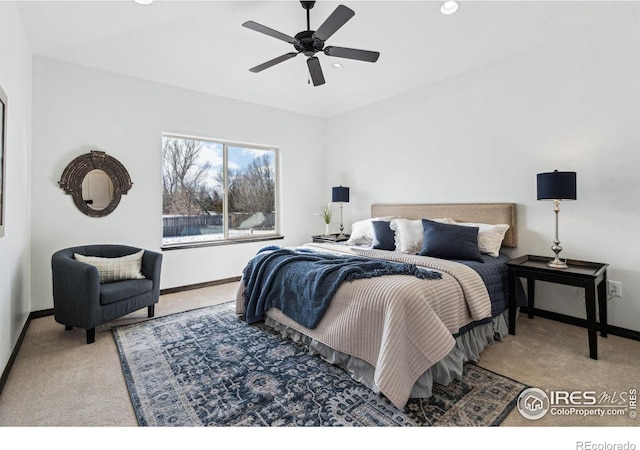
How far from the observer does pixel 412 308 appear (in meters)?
1.92

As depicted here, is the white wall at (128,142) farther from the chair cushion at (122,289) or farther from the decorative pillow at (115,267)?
the chair cushion at (122,289)

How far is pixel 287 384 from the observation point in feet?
6.77

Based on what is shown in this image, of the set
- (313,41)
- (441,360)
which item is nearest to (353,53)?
(313,41)

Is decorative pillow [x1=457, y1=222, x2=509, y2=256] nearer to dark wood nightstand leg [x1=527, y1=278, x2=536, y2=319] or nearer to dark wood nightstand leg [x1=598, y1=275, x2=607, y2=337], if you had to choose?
dark wood nightstand leg [x1=527, y1=278, x2=536, y2=319]

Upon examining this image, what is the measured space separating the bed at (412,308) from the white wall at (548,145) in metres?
0.44

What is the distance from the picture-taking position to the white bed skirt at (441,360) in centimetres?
193

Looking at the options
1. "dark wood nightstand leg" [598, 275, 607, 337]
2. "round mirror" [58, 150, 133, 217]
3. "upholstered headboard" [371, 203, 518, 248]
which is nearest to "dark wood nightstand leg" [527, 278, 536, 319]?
"upholstered headboard" [371, 203, 518, 248]

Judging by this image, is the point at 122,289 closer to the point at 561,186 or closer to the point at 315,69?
the point at 315,69

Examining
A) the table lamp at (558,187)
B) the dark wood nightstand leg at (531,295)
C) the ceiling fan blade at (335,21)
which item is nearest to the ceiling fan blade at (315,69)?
the ceiling fan blade at (335,21)

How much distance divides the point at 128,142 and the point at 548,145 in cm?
473

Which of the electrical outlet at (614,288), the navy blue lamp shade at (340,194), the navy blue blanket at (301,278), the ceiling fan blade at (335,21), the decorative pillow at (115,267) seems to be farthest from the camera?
the navy blue lamp shade at (340,194)
